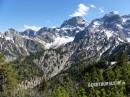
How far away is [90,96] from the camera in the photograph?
107 metres

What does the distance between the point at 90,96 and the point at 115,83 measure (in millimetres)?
10510

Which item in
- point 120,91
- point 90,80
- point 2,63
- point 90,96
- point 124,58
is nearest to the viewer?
point 2,63

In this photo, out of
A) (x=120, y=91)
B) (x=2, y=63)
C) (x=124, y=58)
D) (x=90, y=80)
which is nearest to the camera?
(x=2, y=63)

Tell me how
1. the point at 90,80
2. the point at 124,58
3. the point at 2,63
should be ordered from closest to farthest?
the point at 2,63
the point at 90,80
the point at 124,58

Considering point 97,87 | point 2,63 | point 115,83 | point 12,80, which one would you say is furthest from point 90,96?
point 2,63

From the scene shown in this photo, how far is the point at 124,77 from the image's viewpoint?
109250 mm

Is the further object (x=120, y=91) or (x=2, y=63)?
(x=120, y=91)

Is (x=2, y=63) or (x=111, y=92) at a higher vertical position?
(x=2, y=63)

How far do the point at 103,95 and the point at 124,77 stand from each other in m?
13.9

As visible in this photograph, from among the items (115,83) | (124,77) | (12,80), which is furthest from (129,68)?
(12,80)

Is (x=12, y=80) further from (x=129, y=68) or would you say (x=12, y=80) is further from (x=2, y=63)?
(x=129, y=68)

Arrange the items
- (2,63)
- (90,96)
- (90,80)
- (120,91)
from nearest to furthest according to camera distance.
→ (2,63) < (120,91) < (90,96) < (90,80)

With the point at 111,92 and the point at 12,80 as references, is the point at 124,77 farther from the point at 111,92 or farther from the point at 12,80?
the point at 12,80

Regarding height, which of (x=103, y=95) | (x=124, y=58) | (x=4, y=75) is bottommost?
(x=103, y=95)
